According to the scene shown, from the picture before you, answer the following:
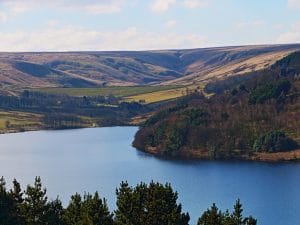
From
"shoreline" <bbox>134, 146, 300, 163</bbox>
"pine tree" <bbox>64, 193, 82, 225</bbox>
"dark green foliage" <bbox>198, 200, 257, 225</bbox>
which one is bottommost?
"shoreline" <bbox>134, 146, 300, 163</bbox>

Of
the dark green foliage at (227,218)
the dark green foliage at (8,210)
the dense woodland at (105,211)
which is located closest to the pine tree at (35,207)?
the dense woodland at (105,211)

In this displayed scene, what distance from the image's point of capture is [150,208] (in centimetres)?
5166

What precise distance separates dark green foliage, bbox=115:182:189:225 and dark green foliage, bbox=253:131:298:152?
134478 mm

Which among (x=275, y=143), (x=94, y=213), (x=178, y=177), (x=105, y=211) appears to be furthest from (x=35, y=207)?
(x=275, y=143)

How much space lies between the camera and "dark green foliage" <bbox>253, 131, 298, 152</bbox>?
7190 inches

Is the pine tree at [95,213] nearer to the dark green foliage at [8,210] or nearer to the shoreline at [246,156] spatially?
the dark green foliage at [8,210]

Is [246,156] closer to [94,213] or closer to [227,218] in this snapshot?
[227,218]

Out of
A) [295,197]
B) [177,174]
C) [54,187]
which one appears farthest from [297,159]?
[54,187]

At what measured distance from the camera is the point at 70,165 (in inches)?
6590

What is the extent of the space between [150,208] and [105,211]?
13.7ft

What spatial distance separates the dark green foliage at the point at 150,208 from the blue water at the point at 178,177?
4601 centimetres

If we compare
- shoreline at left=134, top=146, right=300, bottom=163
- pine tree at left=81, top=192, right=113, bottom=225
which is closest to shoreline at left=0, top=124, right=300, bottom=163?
shoreline at left=134, top=146, right=300, bottom=163

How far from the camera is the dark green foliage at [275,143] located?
18262cm

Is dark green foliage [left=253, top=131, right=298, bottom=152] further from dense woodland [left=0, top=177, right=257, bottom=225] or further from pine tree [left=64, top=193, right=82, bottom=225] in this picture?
pine tree [left=64, top=193, right=82, bottom=225]
